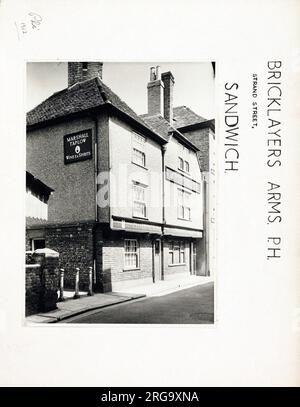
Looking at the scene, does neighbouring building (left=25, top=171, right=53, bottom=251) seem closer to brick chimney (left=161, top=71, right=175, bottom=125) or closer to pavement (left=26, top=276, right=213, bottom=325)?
pavement (left=26, top=276, right=213, bottom=325)

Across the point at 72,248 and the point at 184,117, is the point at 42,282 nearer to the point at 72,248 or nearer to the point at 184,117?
the point at 72,248

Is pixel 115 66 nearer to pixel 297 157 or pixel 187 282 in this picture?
pixel 297 157

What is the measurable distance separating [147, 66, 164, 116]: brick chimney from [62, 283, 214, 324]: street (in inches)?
73.5

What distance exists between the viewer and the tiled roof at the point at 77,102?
2859mm

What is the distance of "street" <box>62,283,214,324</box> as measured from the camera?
8.59 feet

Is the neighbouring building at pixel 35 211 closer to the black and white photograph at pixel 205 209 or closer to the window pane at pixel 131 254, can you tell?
the black and white photograph at pixel 205 209

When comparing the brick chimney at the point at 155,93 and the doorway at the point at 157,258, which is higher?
the brick chimney at the point at 155,93

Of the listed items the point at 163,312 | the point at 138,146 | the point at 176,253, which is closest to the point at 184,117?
the point at 138,146

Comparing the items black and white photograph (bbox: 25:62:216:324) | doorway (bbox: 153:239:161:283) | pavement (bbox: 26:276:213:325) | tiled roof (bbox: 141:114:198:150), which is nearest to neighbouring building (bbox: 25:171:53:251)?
black and white photograph (bbox: 25:62:216:324)

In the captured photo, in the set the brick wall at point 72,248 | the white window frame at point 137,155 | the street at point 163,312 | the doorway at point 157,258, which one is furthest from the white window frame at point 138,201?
the street at point 163,312

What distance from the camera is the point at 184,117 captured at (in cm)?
298

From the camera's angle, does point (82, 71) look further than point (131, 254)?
No

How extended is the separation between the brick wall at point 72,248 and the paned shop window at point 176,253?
36.4 inches

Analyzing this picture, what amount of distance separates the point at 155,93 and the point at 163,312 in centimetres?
216
